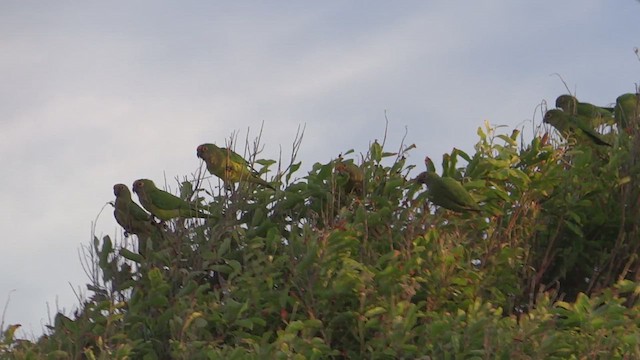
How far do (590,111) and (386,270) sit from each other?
409 cm

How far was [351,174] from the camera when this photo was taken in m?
8.47

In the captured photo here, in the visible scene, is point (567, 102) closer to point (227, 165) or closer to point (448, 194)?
point (448, 194)

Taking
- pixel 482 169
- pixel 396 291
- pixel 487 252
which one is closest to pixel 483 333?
pixel 396 291

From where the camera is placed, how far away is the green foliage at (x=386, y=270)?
6750 millimetres

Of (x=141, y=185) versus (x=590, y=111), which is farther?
(x=590, y=111)

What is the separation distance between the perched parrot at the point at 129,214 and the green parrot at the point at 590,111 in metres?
4.41

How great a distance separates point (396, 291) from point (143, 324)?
1.86 metres

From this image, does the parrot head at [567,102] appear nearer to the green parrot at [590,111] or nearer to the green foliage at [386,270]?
the green parrot at [590,111]

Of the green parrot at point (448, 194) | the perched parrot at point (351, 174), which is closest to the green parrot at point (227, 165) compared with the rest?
the perched parrot at point (351, 174)

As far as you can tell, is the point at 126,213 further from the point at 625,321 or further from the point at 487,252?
the point at 625,321

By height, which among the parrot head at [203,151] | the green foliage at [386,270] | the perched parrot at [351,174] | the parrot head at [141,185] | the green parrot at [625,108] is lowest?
the green foliage at [386,270]

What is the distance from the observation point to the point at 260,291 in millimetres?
7320

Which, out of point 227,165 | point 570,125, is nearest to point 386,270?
point 227,165

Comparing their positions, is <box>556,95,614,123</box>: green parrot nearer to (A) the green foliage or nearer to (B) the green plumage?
(B) the green plumage
